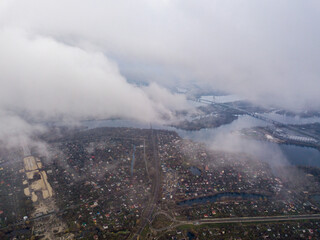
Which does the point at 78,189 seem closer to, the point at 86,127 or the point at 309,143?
the point at 86,127

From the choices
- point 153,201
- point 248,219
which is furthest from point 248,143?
point 153,201

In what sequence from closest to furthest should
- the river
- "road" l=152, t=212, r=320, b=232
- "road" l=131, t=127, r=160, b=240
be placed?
"road" l=131, t=127, r=160, b=240 → "road" l=152, t=212, r=320, b=232 → the river

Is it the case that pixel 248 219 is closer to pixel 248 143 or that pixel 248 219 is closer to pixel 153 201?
pixel 153 201

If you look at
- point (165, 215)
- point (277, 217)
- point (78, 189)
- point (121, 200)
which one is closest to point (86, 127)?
point (78, 189)

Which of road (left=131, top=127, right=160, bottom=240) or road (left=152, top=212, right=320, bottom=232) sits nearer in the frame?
road (left=131, top=127, right=160, bottom=240)

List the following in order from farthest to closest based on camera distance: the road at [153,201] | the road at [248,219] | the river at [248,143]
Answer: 1. the river at [248,143]
2. the road at [248,219]
3. the road at [153,201]

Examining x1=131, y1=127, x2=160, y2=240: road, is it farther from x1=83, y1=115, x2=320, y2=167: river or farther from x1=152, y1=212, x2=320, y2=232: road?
x1=83, y1=115, x2=320, y2=167: river

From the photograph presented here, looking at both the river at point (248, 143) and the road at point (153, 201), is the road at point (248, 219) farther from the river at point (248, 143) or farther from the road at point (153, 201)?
the river at point (248, 143)

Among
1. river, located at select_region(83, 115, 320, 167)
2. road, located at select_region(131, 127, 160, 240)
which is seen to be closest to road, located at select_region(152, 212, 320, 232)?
road, located at select_region(131, 127, 160, 240)

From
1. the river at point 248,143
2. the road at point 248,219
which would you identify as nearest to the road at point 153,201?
the road at point 248,219

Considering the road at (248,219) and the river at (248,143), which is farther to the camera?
the river at (248,143)

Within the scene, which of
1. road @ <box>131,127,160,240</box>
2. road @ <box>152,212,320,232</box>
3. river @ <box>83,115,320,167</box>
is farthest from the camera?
river @ <box>83,115,320,167</box>
